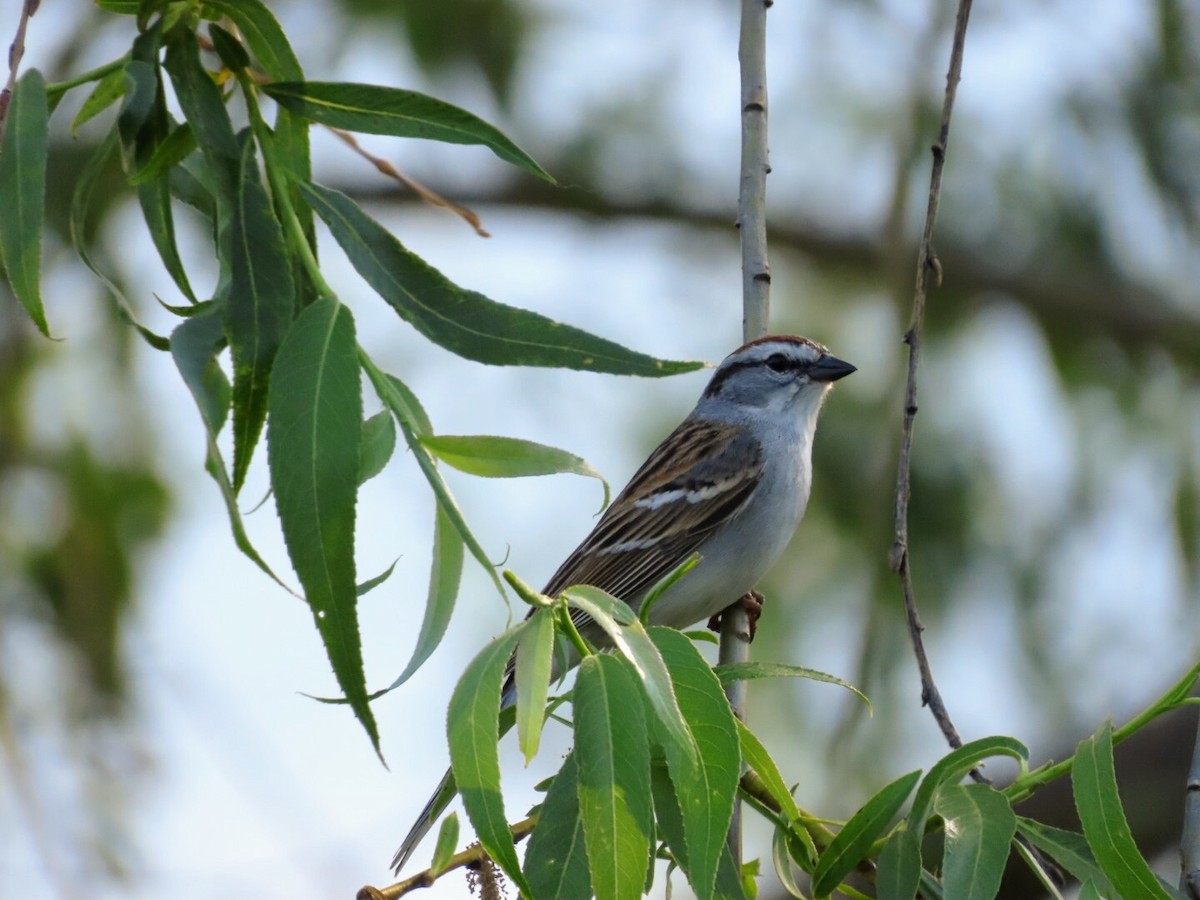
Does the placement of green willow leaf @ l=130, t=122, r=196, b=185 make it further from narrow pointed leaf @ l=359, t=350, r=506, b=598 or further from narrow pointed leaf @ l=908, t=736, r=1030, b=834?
narrow pointed leaf @ l=908, t=736, r=1030, b=834

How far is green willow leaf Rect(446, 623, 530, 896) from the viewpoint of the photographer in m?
1.76

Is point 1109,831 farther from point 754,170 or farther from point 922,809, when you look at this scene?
point 754,170

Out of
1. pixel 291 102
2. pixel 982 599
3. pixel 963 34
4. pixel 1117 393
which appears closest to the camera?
pixel 291 102

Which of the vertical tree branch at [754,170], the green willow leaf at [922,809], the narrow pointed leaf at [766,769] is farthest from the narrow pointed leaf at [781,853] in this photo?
the vertical tree branch at [754,170]

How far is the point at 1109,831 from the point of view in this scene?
2.02 metres

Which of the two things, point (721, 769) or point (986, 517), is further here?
point (986, 517)

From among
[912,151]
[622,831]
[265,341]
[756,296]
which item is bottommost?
[622,831]

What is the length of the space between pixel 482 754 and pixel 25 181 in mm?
1003

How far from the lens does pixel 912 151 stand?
5.39m

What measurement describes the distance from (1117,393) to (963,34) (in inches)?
A: 164

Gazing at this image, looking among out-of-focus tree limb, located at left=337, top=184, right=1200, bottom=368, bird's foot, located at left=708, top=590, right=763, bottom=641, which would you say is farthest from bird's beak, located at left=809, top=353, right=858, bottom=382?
out-of-focus tree limb, located at left=337, top=184, right=1200, bottom=368

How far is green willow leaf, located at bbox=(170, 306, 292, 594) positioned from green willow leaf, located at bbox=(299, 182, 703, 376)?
25 centimetres

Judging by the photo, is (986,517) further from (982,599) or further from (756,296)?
(756,296)

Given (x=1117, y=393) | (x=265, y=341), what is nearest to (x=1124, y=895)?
(x=265, y=341)
